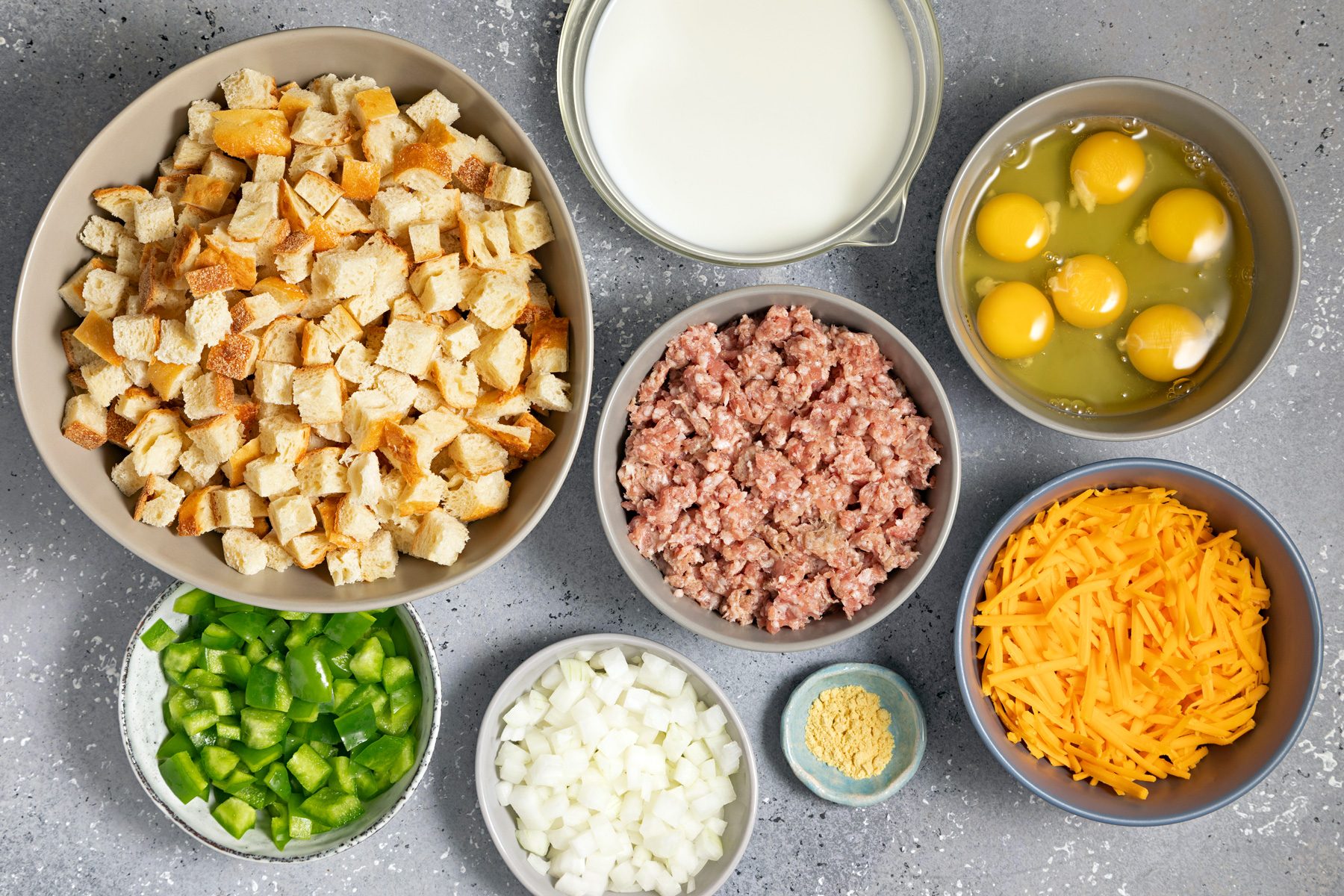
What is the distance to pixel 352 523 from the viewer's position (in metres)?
2.03

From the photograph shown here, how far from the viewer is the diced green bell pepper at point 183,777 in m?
2.27

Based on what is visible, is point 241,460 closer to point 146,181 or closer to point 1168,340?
point 146,181

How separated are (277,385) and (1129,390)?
2.11m

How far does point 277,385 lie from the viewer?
2010 mm

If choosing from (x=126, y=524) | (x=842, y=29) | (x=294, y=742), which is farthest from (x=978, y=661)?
(x=126, y=524)

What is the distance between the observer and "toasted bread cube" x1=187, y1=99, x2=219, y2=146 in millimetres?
2043

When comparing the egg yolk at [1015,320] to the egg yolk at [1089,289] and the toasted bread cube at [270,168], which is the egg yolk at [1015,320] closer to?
the egg yolk at [1089,289]

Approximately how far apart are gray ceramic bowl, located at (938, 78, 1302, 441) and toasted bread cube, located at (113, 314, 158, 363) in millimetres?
1797

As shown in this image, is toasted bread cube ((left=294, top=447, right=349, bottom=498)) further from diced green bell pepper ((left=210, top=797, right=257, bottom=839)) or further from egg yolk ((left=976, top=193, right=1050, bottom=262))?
egg yolk ((left=976, top=193, right=1050, bottom=262))

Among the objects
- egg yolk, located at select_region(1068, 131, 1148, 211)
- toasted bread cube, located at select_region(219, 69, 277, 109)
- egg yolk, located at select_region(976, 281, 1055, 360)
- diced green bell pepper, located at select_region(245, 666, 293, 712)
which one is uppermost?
egg yolk, located at select_region(1068, 131, 1148, 211)

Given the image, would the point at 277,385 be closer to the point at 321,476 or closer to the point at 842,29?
the point at 321,476

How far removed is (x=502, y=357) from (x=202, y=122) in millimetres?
852

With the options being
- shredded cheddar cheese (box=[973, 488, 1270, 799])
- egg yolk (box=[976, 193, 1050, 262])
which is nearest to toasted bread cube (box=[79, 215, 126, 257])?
egg yolk (box=[976, 193, 1050, 262])

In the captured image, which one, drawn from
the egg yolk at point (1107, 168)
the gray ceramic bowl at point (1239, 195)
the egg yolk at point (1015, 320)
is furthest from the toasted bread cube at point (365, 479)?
the egg yolk at point (1107, 168)
